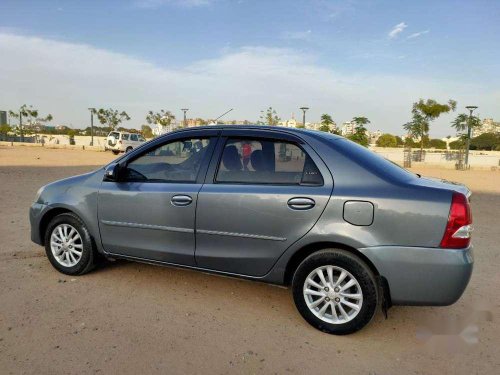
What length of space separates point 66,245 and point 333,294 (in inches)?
111

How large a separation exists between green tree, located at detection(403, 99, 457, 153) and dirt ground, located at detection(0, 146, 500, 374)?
92.0 feet

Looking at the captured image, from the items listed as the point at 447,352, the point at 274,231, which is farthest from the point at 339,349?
the point at 274,231

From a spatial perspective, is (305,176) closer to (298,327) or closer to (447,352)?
(298,327)

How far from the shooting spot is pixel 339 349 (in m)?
2.84

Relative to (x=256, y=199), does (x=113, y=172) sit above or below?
above

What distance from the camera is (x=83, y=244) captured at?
394 cm

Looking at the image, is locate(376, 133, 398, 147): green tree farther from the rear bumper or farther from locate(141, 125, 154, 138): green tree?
the rear bumper

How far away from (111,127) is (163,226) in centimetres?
6207

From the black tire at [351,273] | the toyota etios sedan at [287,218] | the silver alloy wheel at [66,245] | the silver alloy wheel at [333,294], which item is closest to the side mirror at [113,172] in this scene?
the toyota etios sedan at [287,218]

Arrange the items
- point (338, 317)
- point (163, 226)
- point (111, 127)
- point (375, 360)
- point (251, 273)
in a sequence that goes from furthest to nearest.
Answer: point (111, 127)
point (163, 226)
point (251, 273)
point (338, 317)
point (375, 360)

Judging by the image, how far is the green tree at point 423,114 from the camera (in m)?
29.0

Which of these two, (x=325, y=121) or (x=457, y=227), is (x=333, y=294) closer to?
(x=457, y=227)

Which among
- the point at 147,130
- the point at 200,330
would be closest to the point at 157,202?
the point at 200,330

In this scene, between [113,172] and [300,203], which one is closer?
[300,203]
